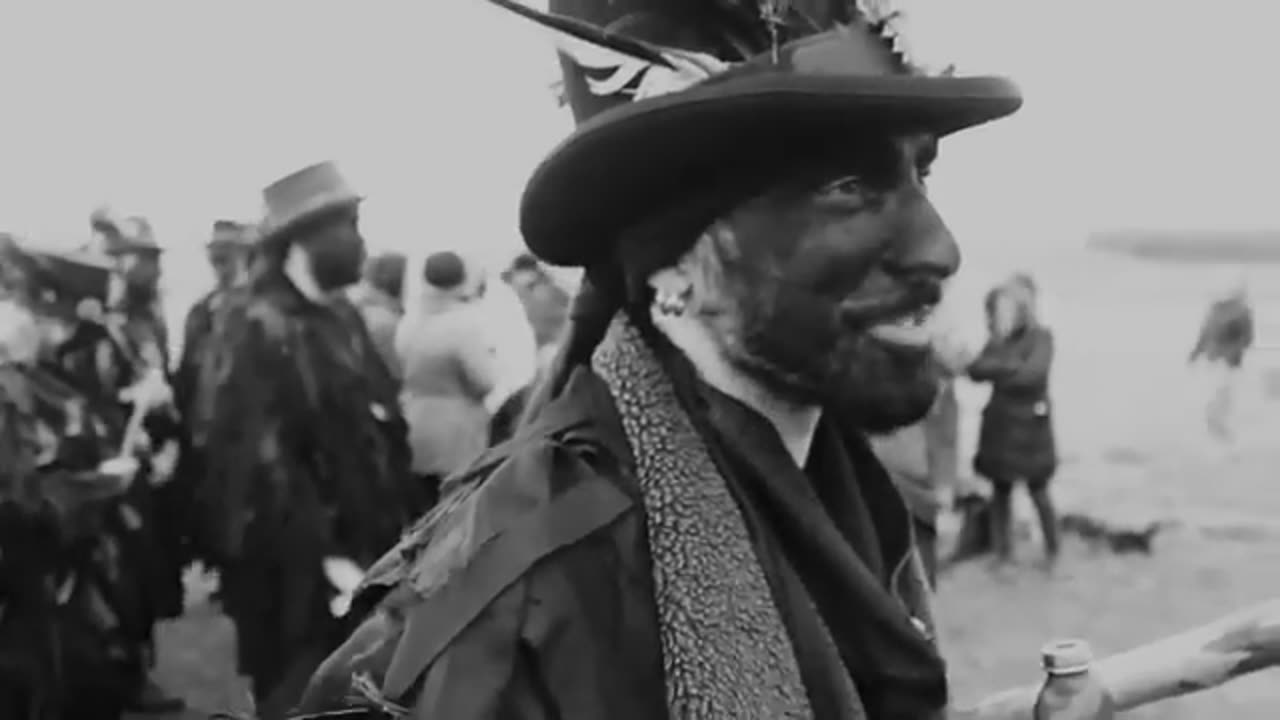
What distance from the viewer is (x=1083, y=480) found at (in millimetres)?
8773

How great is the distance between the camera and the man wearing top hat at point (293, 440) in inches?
155

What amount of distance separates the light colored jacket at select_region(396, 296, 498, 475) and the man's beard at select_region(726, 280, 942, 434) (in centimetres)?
293

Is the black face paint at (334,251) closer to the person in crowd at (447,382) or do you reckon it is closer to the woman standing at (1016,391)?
the person in crowd at (447,382)

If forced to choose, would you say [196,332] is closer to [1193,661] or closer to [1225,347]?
[1193,661]

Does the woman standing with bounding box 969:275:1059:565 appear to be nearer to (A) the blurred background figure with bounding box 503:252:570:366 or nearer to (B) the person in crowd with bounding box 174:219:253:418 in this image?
(A) the blurred background figure with bounding box 503:252:570:366

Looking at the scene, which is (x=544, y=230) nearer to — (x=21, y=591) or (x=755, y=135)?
(x=755, y=135)

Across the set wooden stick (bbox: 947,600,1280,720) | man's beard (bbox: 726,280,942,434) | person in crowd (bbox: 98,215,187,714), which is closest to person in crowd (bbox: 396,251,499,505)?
person in crowd (bbox: 98,215,187,714)

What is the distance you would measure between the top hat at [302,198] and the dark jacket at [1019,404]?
3.01 m

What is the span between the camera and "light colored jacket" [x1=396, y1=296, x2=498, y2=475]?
4.39 m

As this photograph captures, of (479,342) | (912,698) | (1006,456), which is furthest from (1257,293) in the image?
(912,698)

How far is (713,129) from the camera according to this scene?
1.46 metres

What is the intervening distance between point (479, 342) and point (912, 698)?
3.00 m

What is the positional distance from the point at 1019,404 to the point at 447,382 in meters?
2.76

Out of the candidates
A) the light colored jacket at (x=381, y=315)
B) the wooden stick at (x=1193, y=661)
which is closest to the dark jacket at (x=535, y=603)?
the wooden stick at (x=1193, y=661)
